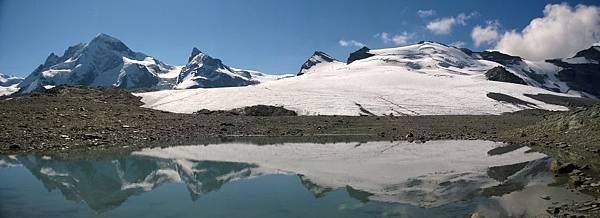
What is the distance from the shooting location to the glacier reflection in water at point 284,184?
1523 cm

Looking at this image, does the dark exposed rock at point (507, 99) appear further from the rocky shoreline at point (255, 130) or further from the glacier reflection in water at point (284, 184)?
the glacier reflection in water at point (284, 184)

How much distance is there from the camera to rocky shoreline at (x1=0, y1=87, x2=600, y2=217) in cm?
2928

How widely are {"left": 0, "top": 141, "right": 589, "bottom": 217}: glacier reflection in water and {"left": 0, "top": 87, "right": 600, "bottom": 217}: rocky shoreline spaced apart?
2.15 m

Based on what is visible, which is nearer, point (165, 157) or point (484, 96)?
point (165, 157)

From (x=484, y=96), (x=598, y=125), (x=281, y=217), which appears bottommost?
(x=281, y=217)

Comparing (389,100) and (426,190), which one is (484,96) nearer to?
(389,100)

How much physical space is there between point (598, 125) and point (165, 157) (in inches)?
1066

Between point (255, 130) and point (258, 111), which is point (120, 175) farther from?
point (258, 111)

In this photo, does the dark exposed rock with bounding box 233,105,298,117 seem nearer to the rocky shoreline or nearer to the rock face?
the rocky shoreline

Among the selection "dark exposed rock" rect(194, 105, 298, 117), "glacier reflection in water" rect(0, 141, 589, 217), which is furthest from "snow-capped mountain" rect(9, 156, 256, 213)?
"dark exposed rock" rect(194, 105, 298, 117)

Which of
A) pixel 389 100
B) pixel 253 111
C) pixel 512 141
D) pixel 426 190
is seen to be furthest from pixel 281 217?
pixel 389 100

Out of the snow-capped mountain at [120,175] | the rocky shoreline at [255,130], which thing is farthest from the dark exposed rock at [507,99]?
the snow-capped mountain at [120,175]

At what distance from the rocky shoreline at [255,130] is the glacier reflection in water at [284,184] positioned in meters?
2.15

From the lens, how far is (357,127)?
167 feet
